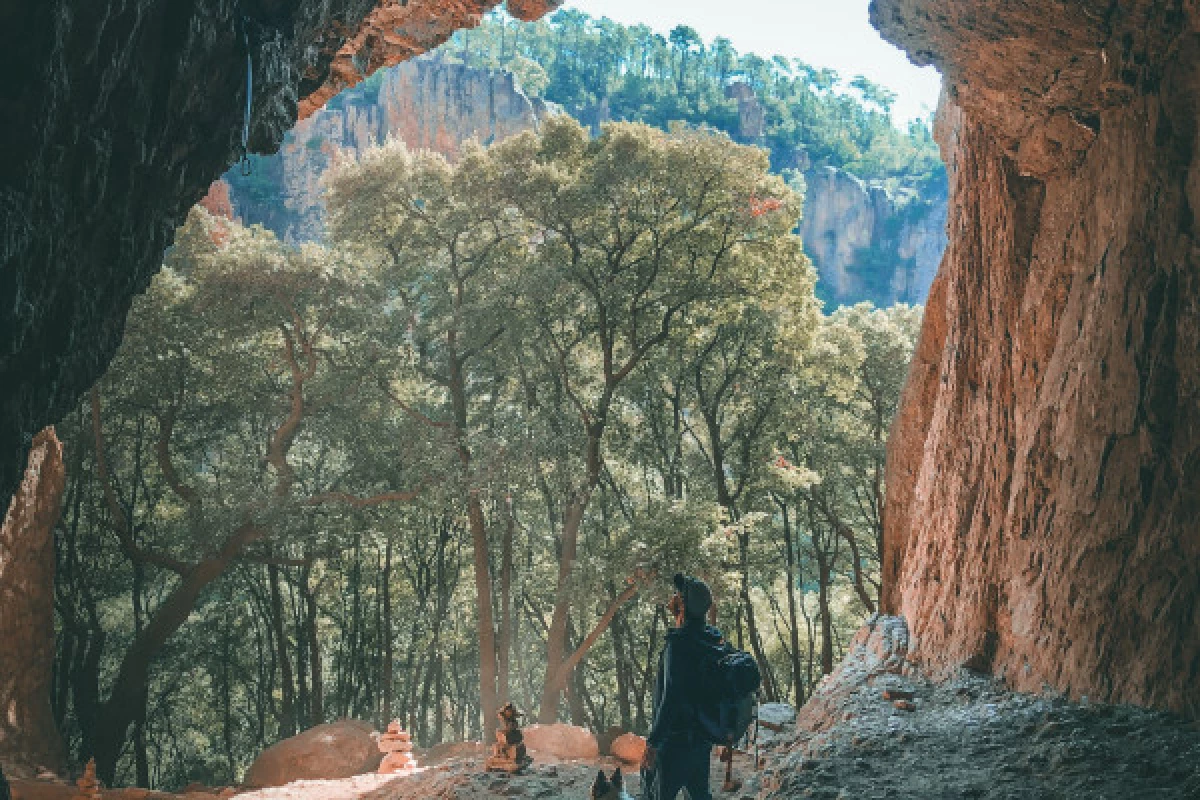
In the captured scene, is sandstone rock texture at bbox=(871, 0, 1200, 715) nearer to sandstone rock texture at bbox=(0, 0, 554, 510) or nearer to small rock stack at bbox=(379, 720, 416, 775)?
sandstone rock texture at bbox=(0, 0, 554, 510)

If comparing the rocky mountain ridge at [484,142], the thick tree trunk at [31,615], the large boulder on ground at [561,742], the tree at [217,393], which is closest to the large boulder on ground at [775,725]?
the large boulder on ground at [561,742]

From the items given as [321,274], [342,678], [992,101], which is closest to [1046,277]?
[992,101]

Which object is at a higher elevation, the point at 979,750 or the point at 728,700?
the point at 728,700

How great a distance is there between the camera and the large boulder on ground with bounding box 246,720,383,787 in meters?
13.8

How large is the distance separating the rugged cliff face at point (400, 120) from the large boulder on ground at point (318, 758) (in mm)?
44308

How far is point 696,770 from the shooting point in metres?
4.68

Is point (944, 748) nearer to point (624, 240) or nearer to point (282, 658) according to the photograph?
point (624, 240)

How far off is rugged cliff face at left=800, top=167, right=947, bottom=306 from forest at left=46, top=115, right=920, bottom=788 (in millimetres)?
56489

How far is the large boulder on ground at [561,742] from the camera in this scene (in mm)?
13766

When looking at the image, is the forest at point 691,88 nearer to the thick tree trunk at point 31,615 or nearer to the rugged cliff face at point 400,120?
the rugged cliff face at point 400,120

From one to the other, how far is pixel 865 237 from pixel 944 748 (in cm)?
7580

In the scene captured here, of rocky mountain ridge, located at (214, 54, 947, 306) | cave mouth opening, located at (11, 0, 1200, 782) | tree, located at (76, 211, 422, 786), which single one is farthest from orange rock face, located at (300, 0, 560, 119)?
rocky mountain ridge, located at (214, 54, 947, 306)

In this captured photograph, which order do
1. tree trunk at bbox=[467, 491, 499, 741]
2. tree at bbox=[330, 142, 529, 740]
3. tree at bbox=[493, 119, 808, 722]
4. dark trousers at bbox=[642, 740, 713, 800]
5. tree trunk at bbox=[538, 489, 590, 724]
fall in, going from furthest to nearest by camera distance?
tree at bbox=[330, 142, 529, 740] < tree trunk at bbox=[467, 491, 499, 741] < tree at bbox=[493, 119, 808, 722] < tree trunk at bbox=[538, 489, 590, 724] < dark trousers at bbox=[642, 740, 713, 800]

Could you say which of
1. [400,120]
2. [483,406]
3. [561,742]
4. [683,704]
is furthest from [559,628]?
[400,120]
